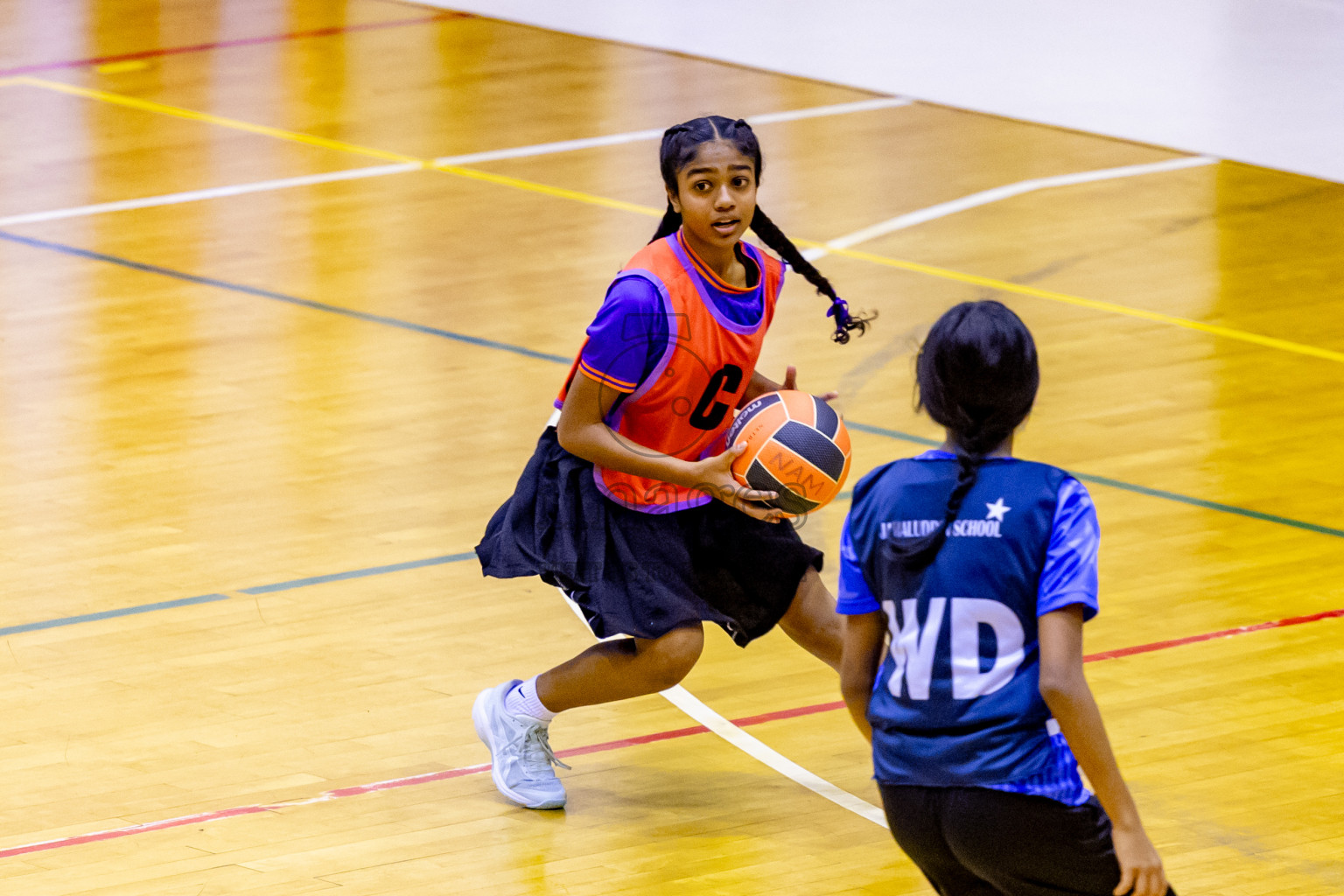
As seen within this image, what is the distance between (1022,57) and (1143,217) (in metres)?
4.41

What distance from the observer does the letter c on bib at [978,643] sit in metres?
3.34

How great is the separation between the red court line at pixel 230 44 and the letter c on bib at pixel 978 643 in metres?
12.7

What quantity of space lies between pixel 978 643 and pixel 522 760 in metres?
1.96

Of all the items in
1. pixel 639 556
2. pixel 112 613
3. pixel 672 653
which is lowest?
pixel 112 613

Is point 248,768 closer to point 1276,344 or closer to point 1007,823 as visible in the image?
point 1007,823

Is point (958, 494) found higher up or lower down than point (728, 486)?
higher up

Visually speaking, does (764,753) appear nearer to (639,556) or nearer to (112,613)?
(639,556)

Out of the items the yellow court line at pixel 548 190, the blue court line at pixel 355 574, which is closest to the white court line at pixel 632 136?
the yellow court line at pixel 548 190

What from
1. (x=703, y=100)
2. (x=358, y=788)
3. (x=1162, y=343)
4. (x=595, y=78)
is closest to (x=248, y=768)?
(x=358, y=788)

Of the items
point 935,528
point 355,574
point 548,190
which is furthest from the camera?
point 548,190

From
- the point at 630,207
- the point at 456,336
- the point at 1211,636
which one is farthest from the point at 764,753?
the point at 630,207

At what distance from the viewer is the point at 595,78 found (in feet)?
48.8

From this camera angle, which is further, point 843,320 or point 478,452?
point 478,452

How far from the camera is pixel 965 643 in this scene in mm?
3363
